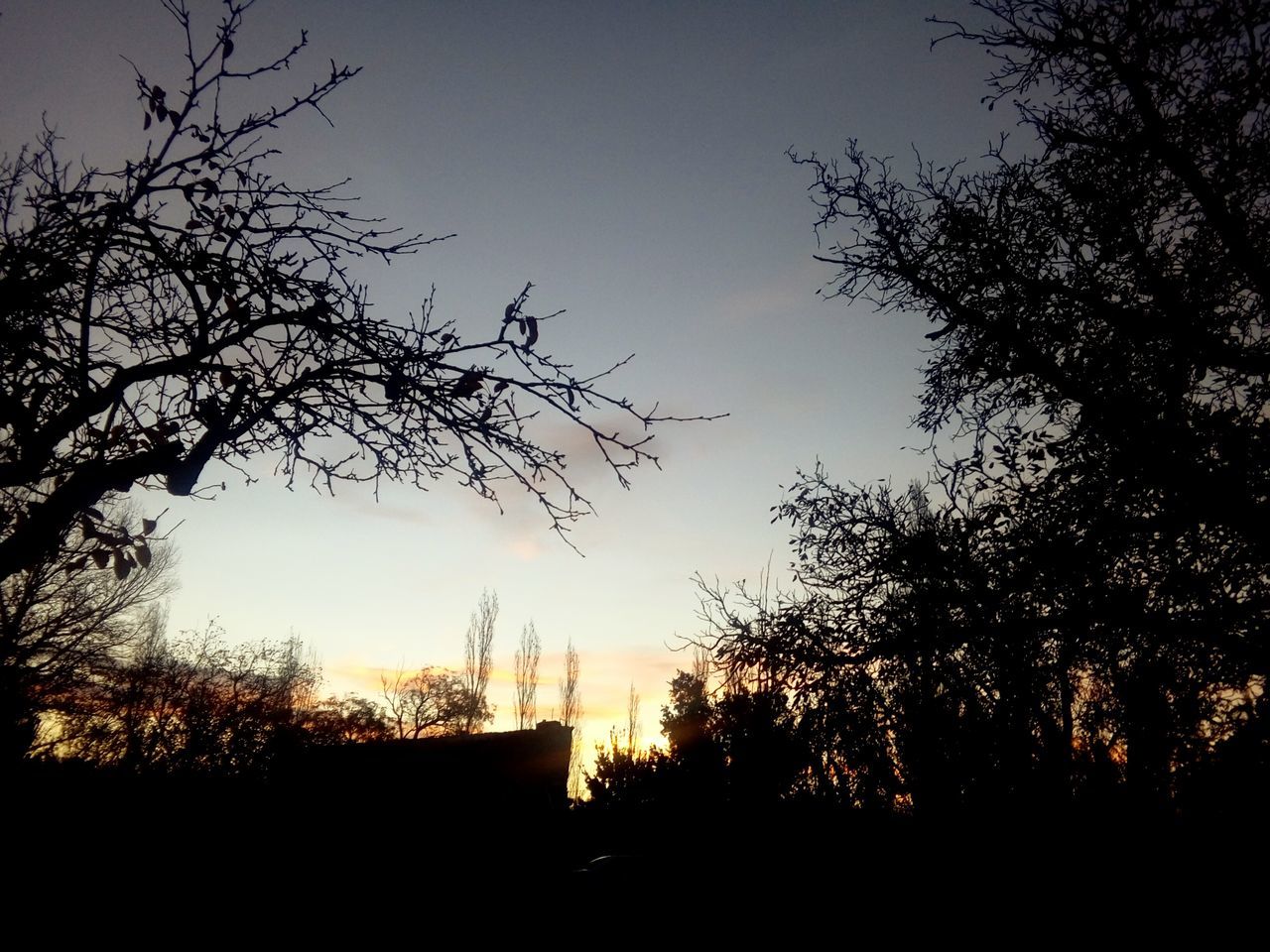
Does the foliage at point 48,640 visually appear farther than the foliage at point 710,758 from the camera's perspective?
Yes

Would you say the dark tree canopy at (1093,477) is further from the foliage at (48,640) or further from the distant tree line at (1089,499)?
the foliage at (48,640)

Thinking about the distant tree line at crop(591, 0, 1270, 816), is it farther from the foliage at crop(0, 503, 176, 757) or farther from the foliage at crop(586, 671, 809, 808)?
the foliage at crop(0, 503, 176, 757)

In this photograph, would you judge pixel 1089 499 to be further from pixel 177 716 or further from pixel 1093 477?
pixel 177 716

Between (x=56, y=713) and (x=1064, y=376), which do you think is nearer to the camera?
(x=1064, y=376)

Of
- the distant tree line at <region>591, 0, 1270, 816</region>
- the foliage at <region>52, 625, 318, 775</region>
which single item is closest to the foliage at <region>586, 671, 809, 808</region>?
the distant tree line at <region>591, 0, 1270, 816</region>

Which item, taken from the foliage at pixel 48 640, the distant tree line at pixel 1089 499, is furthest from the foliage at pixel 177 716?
the distant tree line at pixel 1089 499

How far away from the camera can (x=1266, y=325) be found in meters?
6.06

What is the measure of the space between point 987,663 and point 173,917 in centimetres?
1506

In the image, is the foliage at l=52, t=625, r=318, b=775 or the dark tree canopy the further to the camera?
Answer: the foliage at l=52, t=625, r=318, b=775

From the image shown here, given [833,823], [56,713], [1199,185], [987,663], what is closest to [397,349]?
[987,663]

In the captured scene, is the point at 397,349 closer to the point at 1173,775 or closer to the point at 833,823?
the point at 1173,775

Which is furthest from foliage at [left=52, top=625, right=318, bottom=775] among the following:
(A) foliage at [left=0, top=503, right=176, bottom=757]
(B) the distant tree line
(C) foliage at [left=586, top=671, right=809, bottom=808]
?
(B) the distant tree line

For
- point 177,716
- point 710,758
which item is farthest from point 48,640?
point 710,758

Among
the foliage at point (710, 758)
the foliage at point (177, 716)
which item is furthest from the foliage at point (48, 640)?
the foliage at point (710, 758)
